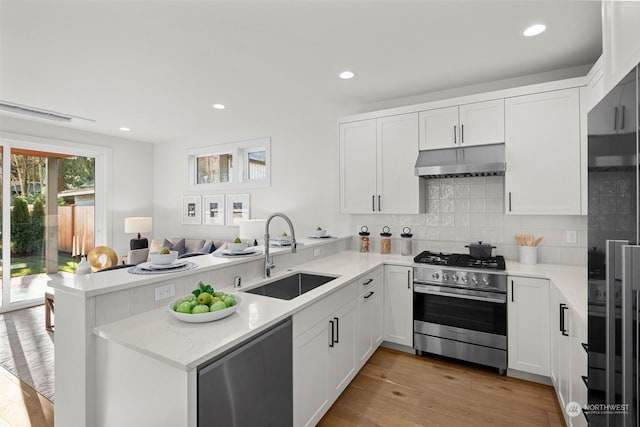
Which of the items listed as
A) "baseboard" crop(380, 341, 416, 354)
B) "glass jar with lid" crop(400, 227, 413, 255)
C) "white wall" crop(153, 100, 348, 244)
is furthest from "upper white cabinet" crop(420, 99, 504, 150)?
"baseboard" crop(380, 341, 416, 354)

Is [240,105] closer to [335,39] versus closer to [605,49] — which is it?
[335,39]

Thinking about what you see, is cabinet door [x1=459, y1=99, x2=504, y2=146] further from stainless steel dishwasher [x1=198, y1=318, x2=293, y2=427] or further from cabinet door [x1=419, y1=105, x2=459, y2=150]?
stainless steel dishwasher [x1=198, y1=318, x2=293, y2=427]

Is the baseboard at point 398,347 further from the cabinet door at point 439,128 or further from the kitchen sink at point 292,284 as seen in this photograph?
the cabinet door at point 439,128

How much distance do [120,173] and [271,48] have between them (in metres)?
4.36

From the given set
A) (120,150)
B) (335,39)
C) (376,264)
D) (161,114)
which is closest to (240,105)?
(161,114)

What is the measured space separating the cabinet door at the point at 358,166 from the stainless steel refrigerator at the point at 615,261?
2.43 meters

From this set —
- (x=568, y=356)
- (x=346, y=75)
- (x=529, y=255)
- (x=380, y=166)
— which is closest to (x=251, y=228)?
(x=380, y=166)

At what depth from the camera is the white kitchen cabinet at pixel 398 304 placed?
9.65 ft

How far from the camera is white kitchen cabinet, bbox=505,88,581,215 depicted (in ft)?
8.36

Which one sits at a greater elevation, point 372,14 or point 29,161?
point 372,14

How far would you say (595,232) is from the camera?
100 cm

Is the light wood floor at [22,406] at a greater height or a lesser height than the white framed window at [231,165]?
lesser

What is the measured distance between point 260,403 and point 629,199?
5.01 ft

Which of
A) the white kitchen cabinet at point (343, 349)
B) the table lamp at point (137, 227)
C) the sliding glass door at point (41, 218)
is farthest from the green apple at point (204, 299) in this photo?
the table lamp at point (137, 227)
